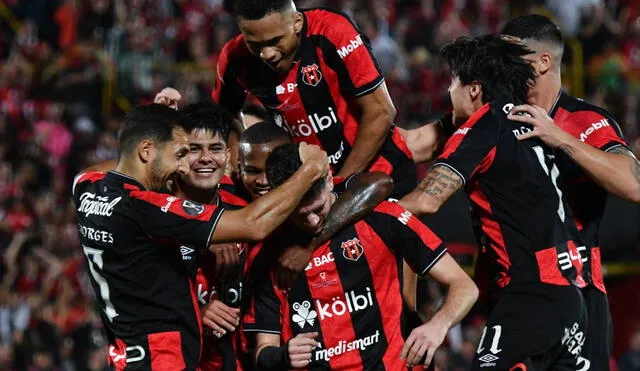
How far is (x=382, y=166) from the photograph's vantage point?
7.93 meters

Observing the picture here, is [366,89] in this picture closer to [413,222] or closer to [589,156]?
[413,222]

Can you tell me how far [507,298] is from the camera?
7.03 meters

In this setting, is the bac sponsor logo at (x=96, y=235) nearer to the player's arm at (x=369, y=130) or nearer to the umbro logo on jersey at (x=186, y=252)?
the umbro logo on jersey at (x=186, y=252)

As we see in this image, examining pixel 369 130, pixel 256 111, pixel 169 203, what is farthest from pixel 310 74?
pixel 169 203

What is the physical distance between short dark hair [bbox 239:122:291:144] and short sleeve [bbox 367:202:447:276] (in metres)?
0.87

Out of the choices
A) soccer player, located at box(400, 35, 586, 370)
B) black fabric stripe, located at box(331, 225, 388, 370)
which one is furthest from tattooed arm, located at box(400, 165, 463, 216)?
black fabric stripe, located at box(331, 225, 388, 370)

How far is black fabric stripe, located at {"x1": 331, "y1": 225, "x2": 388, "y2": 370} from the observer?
6.80m

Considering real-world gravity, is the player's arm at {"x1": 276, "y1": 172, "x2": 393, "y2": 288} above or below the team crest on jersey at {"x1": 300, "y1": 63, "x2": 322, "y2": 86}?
below

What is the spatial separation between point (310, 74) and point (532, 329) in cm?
219

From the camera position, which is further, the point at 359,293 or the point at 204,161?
the point at 204,161

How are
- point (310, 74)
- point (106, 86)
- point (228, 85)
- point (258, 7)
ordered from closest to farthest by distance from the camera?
1. point (258, 7)
2. point (310, 74)
3. point (228, 85)
4. point (106, 86)

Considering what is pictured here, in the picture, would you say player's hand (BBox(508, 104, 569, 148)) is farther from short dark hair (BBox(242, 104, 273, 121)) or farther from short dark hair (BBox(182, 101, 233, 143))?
short dark hair (BBox(242, 104, 273, 121))

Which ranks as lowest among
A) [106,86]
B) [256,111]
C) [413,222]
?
[106,86]

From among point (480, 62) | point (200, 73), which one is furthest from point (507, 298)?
point (200, 73)
